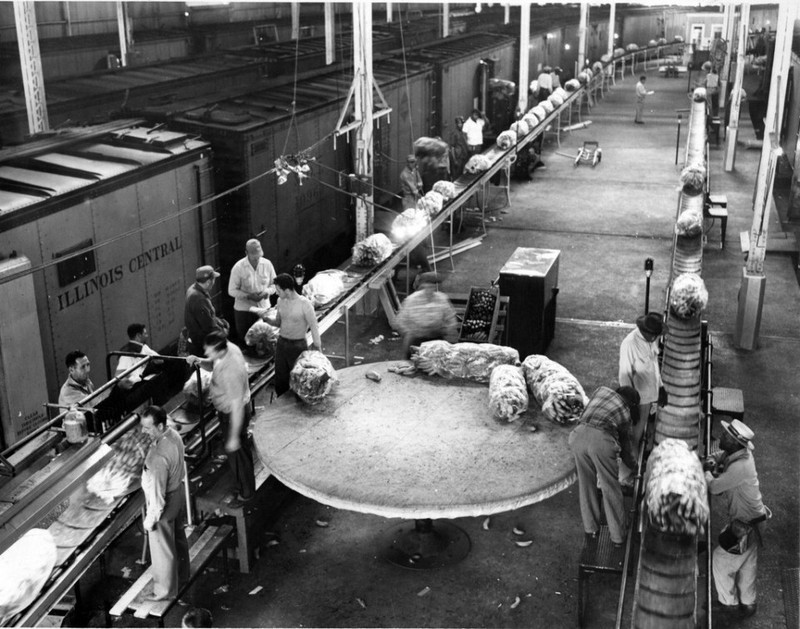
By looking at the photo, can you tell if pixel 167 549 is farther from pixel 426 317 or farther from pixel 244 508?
pixel 426 317

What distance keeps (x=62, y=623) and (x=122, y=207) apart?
17.3 feet

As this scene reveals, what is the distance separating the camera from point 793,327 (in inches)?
506

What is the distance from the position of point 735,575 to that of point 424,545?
2.48 m

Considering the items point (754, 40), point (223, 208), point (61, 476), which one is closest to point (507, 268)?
point (223, 208)

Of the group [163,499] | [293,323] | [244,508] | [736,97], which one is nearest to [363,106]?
[293,323]

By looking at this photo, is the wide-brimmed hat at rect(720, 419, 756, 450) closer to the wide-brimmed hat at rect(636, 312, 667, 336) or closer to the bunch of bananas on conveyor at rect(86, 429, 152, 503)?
the wide-brimmed hat at rect(636, 312, 667, 336)

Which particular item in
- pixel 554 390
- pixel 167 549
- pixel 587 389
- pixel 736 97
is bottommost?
pixel 587 389

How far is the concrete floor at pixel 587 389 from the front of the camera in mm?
6773

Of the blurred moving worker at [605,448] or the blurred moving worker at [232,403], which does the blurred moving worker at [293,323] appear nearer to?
the blurred moving worker at [232,403]

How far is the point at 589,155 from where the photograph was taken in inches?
907

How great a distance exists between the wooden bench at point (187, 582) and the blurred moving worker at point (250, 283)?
3575mm

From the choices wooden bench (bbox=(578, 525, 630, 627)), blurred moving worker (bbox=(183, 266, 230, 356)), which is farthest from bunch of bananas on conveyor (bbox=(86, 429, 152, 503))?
wooden bench (bbox=(578, 525, 630, 627))

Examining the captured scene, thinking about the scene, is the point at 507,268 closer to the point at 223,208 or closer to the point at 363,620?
the point at 223,208

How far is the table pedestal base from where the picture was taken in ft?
23.9
